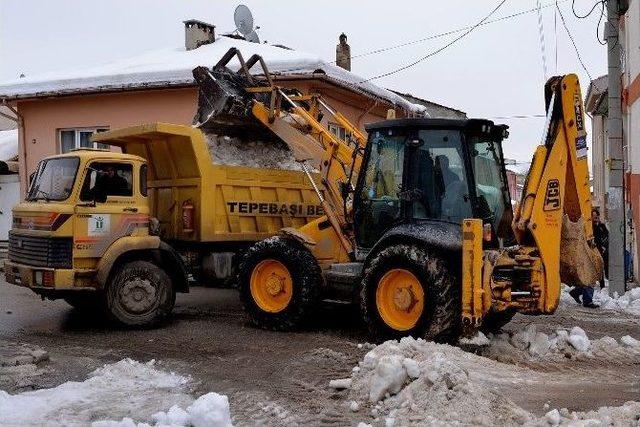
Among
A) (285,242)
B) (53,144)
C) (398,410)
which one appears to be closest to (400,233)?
(285,242)

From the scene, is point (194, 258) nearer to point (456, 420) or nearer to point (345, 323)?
point (345, 323)

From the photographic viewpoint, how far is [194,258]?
33.6 ft

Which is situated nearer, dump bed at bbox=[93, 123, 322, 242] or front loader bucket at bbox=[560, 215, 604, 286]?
front loader bucket at bbox=[560, 215, 604, 286]

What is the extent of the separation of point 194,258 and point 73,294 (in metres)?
1.74

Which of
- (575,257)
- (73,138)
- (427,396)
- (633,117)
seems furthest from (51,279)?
(633,117)

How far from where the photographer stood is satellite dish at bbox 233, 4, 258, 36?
21062 mm

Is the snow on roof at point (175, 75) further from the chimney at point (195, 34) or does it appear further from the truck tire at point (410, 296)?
the truck tire at point (410, 296)

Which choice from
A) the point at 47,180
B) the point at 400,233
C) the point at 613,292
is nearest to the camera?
the point at 400,233

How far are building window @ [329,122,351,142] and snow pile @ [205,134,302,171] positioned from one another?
0.84 meters

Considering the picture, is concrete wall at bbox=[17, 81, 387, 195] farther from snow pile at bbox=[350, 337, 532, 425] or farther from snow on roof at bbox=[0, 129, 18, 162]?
snow pile at bbox=[350, 337, 532, 425]

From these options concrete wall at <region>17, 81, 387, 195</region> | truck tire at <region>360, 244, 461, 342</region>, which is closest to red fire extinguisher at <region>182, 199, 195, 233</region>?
truck tire at <region>360, 244, 461, 342</region>

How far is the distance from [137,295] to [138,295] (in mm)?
13

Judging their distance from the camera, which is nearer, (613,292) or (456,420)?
(456,420)

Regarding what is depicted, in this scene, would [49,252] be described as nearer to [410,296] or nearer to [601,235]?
[410,296]
